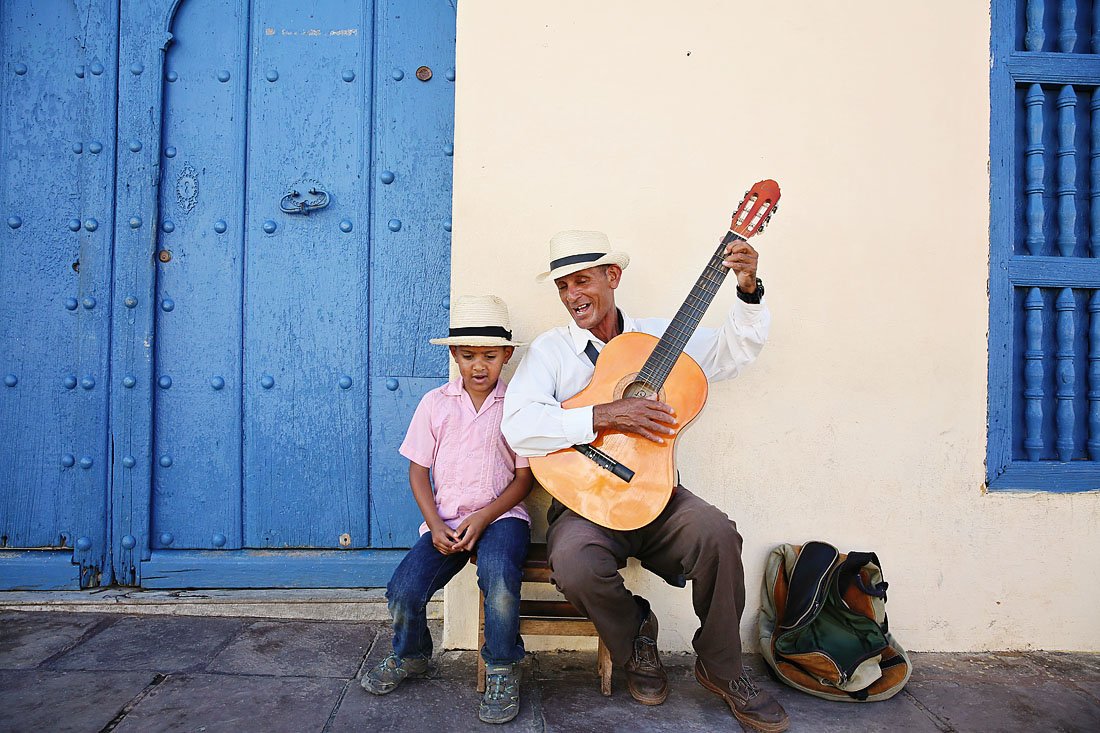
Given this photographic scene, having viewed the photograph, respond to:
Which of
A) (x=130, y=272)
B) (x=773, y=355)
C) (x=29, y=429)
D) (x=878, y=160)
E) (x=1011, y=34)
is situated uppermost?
(x=1011, y=34)

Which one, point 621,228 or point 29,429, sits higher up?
point 621,228

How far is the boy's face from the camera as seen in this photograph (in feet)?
8.10

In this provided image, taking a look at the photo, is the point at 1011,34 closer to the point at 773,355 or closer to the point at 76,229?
the point at 773,355

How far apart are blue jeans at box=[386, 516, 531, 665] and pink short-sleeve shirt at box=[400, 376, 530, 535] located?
0.11 m

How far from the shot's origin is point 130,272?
2.98 m

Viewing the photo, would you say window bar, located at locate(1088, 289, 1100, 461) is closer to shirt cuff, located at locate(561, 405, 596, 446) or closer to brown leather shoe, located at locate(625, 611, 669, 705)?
brown leather shoe, located at locate(625, 611, 669, 705)

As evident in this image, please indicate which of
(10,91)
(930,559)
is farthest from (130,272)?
(930,559)

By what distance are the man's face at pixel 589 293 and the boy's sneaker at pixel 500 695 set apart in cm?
114

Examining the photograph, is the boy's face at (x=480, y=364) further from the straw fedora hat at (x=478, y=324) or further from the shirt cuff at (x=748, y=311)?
the shirt cuff at (x=748, y=311)

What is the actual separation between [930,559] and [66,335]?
142 inches

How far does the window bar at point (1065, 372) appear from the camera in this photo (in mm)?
2791

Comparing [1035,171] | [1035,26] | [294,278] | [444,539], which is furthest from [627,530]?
[1035,26]

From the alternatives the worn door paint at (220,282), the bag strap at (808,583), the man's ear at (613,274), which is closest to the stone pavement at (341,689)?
the bag strap at (808,583)

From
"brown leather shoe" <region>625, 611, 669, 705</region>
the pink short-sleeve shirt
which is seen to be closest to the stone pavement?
"brown leather shoe" <region>625, 611, 669, 705</region>
